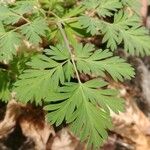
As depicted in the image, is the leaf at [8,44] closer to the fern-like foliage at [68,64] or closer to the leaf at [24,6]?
the fern-like foliage at [68,64]

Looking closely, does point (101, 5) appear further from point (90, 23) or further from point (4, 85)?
point (4, 85)

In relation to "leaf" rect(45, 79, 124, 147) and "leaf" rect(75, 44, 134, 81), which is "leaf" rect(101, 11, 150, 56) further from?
"leaf" rect(45, 79, 124, 147)

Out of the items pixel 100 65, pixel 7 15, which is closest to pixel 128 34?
pixel 100 65

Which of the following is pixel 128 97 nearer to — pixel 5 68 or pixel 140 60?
pixel 140 60

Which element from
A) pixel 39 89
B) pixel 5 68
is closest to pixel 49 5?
pixel 5 68

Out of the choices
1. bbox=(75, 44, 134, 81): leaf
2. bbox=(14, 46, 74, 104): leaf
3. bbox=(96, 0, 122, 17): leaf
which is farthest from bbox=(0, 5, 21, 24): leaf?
bbox=(96, 0, 122, 17): leaf

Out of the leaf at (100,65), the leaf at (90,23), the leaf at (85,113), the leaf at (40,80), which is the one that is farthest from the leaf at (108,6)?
the leaf at (85,113)

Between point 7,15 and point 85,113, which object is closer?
point 85,113
